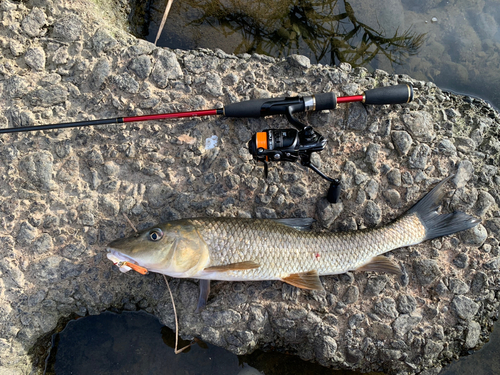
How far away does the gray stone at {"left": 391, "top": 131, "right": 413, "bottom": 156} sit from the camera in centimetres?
328

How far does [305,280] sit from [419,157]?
166 centimetres

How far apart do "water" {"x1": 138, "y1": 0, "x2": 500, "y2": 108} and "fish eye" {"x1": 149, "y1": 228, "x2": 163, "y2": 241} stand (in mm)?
2349

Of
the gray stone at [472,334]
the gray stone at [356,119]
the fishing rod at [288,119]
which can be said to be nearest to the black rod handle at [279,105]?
the fishing rod at [288,119]

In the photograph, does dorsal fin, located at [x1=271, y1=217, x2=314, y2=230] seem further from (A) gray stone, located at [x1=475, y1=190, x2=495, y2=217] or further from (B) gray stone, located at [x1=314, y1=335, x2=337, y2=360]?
(A) gray stone, located at [x1=475, y1=190, x2=495, y2=217]

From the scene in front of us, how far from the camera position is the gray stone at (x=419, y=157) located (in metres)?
3.28

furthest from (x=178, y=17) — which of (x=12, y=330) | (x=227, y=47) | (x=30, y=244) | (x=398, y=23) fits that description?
(x=12, y=330)

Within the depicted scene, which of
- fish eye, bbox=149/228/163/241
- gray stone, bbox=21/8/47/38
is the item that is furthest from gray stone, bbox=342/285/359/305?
gray stone, bbox=21/8/47/38

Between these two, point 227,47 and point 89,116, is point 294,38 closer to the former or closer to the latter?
point 227,47

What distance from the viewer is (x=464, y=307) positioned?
3.12 meters

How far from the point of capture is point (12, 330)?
287 cm

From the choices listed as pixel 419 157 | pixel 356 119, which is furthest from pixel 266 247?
pixel 419 157

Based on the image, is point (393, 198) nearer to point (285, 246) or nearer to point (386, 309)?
point (386, 309)

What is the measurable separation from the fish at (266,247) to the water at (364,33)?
76.7 inches

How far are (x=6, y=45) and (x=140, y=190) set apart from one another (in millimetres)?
1885
